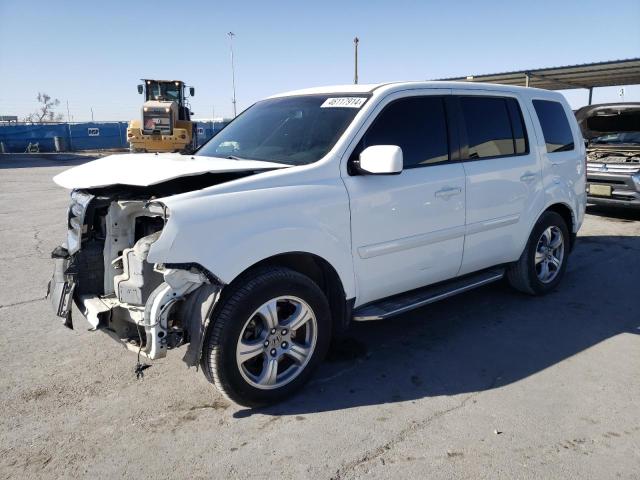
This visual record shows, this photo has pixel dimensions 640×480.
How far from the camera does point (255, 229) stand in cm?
285

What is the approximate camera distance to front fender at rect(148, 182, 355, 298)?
262 centimetres

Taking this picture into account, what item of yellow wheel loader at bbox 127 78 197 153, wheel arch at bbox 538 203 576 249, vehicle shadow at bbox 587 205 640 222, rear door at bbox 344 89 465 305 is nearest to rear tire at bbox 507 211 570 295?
wheel arch at bbox 538 203 576 249

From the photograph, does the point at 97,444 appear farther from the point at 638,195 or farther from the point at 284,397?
the point at 638,195

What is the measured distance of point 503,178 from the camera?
4.27m

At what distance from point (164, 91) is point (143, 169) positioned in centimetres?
2165

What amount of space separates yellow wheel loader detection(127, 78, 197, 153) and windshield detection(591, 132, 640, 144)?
50.1 ft

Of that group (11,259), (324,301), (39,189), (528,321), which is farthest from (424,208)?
(39,189)

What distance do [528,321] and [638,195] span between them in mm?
5277

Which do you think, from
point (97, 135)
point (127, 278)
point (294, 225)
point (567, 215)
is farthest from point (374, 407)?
point (97, 135)

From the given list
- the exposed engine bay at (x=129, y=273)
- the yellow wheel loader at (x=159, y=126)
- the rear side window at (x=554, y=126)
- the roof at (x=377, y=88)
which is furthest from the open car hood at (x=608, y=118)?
the yellow wheel loader at (x=159, y=126)

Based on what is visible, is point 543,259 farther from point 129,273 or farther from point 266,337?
point 129,273

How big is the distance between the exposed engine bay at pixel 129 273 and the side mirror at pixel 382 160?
742 mm

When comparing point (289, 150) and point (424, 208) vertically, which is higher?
point (289, 150)

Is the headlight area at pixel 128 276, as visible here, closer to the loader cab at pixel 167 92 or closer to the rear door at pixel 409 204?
the rear door at pixel 409 204
